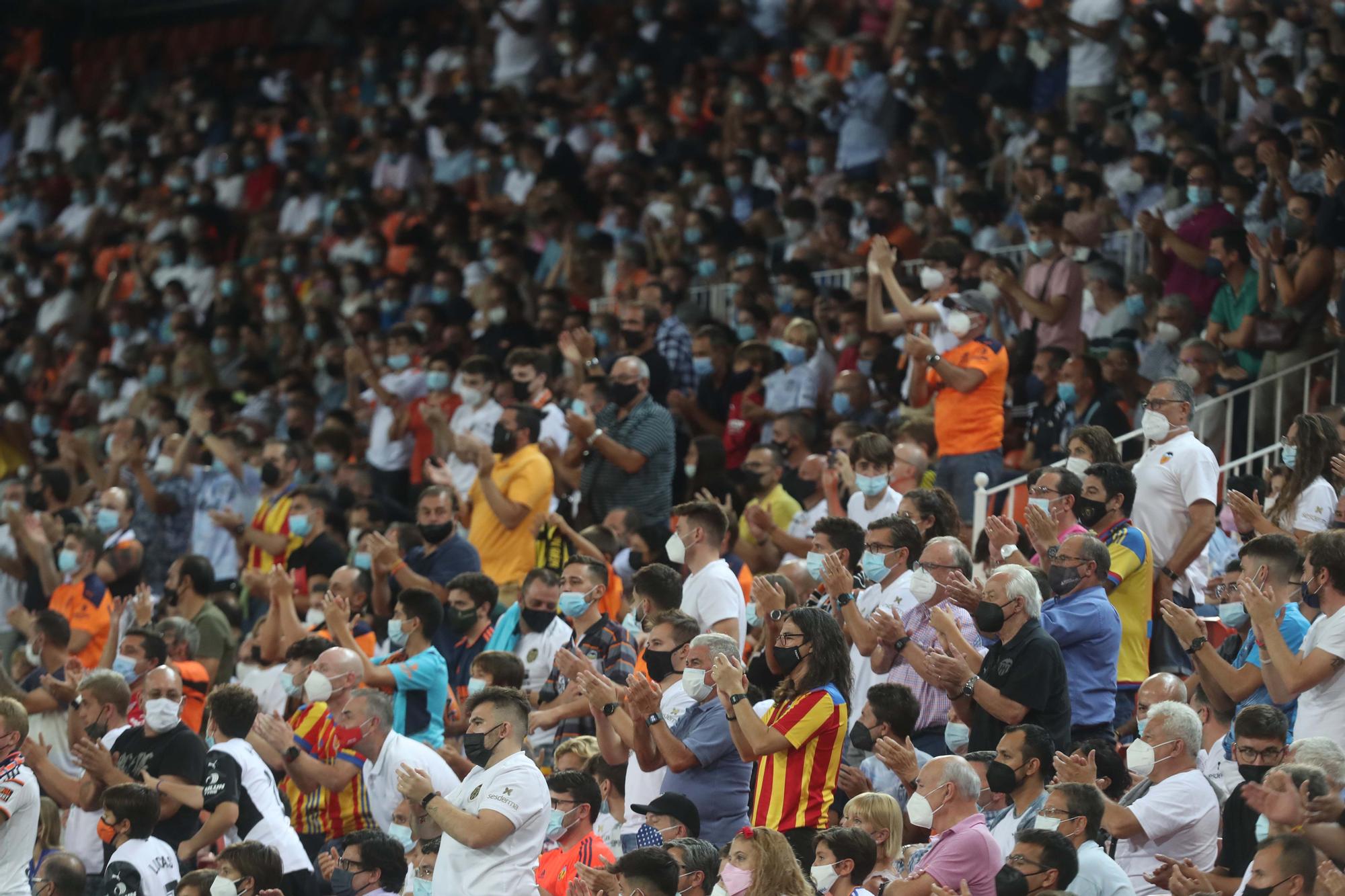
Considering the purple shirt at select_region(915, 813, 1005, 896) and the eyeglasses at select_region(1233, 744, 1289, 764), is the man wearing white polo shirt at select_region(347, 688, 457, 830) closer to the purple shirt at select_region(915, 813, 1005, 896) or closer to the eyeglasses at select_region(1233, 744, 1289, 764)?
the purple shirt at select_region(915, 813, 1005, 896)

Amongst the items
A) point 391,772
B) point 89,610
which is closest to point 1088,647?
point 391,772

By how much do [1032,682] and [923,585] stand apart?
978 mm

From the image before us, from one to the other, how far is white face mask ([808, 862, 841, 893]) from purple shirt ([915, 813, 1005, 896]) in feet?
0.99

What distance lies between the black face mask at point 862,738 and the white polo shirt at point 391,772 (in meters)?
1.74

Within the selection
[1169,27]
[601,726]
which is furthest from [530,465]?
[1169,27]

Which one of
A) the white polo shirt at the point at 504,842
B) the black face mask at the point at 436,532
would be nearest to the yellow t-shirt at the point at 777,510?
the black face mask at the point at 436,532

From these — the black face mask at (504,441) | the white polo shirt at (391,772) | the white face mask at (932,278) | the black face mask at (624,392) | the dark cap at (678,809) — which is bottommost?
the black face mask at (504,441)

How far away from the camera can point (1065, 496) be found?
833 cm

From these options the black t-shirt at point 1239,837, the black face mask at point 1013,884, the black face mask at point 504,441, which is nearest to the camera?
the black face mask at point 1013,884

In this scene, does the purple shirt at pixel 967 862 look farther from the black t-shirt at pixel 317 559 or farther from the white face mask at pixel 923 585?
the black t-shirt at pixel 317 559

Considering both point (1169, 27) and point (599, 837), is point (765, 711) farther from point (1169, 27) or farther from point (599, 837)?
point (1169, 27)

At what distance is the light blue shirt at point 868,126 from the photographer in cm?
1622

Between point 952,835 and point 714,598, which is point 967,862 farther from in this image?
point 714,598

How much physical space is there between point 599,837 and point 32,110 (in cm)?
1891
